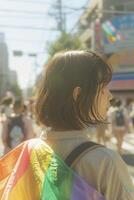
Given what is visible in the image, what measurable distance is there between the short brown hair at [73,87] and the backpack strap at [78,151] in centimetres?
9

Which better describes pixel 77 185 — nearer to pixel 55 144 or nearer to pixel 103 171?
pixel 103 171

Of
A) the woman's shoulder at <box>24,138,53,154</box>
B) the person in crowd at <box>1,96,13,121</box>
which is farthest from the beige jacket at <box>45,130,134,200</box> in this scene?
the person in crowd at <box>1,96,13,121</box>

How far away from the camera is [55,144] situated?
2.09m

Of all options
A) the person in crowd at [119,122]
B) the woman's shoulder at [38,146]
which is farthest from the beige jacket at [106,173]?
the person in crowd at [119,122]

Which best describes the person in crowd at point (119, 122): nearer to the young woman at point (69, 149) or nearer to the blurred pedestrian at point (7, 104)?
the blurred pedestrian at point (7, 104)

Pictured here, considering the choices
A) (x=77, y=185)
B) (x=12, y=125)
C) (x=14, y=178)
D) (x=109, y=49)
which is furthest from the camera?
(x=109, y=49)

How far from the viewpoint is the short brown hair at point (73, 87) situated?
202 cm

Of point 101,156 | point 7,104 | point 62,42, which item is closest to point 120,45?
point 62,42

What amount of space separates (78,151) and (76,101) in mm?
178

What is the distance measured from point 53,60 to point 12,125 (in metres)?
5.05

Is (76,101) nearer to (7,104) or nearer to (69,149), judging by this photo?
(69,149)

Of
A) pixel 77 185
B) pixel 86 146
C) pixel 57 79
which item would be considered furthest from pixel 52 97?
pixel 77 185

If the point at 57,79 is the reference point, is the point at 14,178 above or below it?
below

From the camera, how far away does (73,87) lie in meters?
2.03
